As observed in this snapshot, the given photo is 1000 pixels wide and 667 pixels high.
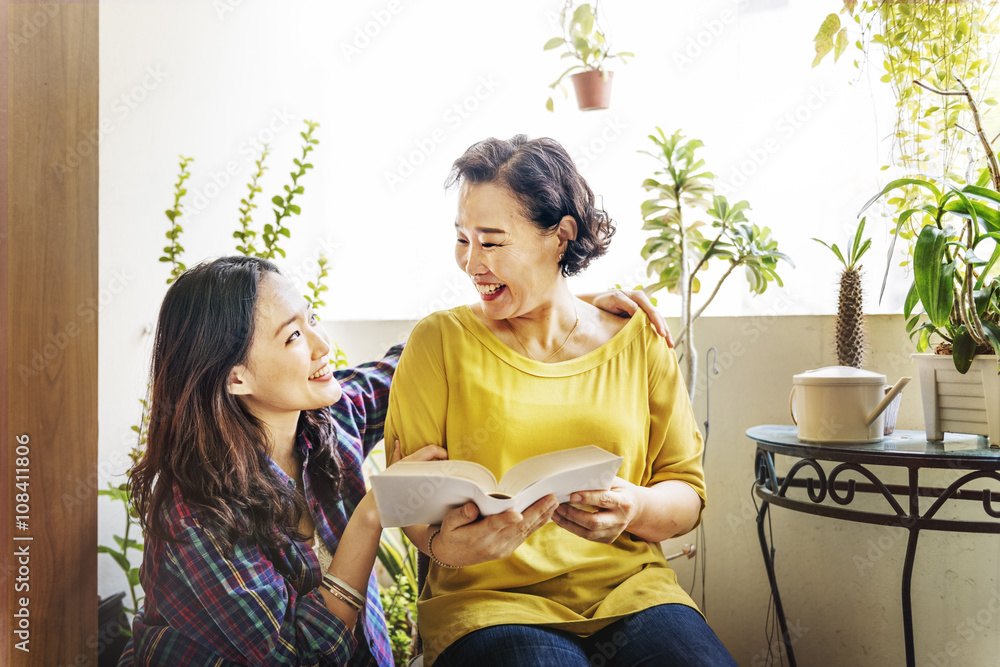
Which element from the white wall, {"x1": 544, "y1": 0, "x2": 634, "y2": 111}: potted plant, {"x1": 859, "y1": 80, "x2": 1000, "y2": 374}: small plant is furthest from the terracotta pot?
{"x1": 859, "y1": 80, "x2": 1000, "y2": 374}: small plant

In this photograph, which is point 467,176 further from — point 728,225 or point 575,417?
point 728,225

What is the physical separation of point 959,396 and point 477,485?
1088 mm

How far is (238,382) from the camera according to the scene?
4.03 feet

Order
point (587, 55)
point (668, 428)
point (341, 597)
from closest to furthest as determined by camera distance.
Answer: point (341, 597) < point (668, 428) < point (587, 55)

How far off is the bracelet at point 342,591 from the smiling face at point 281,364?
30 centimetres

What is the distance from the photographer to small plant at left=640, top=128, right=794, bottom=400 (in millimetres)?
1634

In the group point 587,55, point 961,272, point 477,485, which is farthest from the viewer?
point 587,55

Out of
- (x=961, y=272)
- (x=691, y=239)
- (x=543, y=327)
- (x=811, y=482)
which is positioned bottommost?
(x=811, y=482)

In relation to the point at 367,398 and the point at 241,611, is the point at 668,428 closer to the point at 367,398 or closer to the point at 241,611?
the point at 367,398

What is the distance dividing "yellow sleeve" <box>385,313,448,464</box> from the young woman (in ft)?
0.17

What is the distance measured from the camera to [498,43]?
7.47 feet

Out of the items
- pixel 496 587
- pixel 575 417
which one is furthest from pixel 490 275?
pixel 496 587

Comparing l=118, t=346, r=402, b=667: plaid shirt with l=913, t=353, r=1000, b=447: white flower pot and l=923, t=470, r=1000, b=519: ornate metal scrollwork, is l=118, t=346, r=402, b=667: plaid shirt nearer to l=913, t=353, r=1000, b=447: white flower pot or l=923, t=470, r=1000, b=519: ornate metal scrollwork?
l=923, t=470, r=1000, b=519: ornate metal scrollwork

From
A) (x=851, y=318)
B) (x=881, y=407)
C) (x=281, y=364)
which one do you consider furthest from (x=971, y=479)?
(x=281, y=364)
